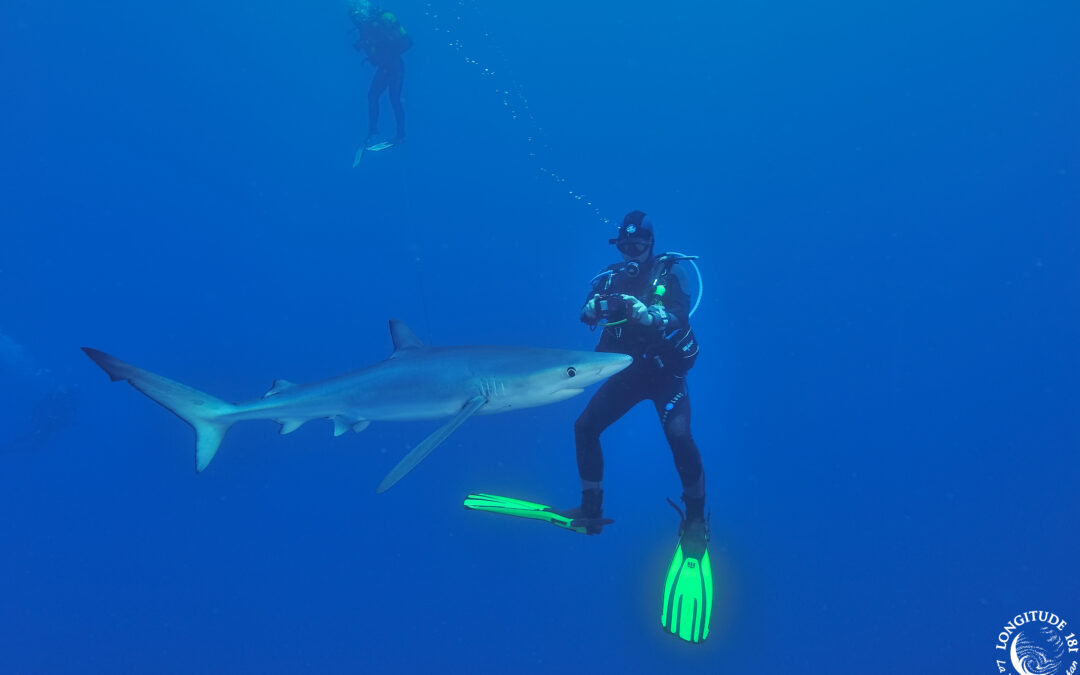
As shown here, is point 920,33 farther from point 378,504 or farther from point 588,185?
point 378,504

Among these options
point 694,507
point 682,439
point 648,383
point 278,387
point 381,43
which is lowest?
point 694,507

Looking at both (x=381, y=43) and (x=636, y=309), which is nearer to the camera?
(x=636, y=309)

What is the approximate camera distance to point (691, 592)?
5.74 meters

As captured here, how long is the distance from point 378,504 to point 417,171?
189ft

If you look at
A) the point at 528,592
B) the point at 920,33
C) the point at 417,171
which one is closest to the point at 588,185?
the point at 417,171

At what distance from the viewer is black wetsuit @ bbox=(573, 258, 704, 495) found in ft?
17.4

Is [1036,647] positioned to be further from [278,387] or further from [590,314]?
[278,387]

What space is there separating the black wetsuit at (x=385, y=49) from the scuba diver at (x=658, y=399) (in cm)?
1121

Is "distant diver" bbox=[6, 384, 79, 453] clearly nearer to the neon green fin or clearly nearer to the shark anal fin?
the neon green fin

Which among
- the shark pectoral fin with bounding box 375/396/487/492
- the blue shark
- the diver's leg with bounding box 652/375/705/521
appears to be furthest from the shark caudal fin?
the diver's leg with bounding box 652/375/705/521

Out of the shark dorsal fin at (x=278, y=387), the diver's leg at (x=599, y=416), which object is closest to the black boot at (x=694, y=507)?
the diver's leg at (x=599, y=416)

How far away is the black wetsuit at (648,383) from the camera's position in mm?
5297

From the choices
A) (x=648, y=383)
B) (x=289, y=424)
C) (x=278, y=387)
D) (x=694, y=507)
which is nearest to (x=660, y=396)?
(x=648, y=383)

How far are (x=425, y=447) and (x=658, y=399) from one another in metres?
2.95
